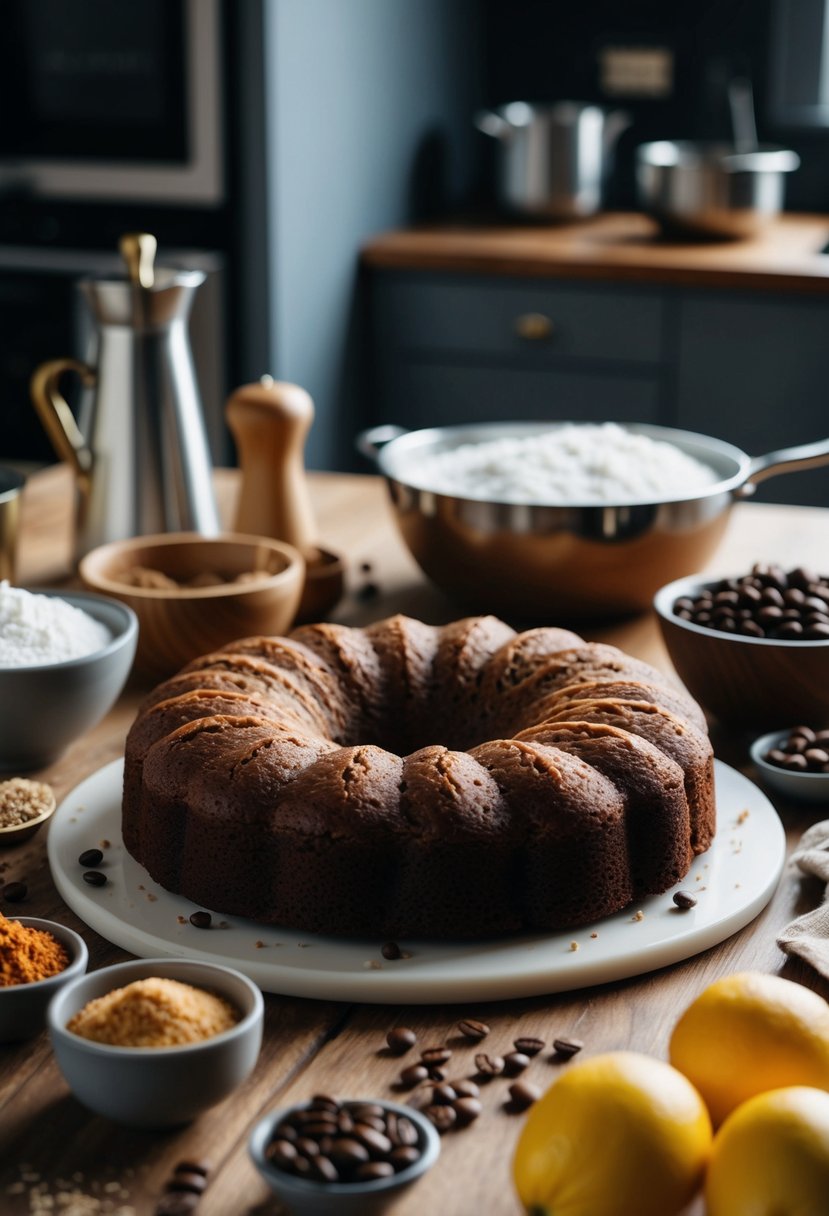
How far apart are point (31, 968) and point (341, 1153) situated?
283mm

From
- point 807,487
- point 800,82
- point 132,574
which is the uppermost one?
point 800,82

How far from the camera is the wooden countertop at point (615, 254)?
329 cm

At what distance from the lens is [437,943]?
1.05m

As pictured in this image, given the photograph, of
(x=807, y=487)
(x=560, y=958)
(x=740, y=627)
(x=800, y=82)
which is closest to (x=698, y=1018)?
(x=560, y=958)

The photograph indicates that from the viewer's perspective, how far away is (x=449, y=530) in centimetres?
169

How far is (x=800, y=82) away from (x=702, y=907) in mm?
3485

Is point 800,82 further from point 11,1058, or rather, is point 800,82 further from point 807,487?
point 11,1058

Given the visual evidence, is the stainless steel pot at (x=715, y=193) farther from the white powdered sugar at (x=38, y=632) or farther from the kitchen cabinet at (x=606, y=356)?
the white powdered sugar at (x=38, y=632)

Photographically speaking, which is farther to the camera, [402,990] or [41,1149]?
[402,990]

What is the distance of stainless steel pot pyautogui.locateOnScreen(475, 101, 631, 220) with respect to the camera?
376cm

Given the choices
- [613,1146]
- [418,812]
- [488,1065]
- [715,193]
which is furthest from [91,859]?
[715,193]

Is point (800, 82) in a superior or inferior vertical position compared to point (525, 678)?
superior

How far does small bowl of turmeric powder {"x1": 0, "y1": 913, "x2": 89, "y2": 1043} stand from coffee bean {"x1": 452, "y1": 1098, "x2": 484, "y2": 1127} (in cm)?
27

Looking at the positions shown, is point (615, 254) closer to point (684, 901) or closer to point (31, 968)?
point (684, 901)
